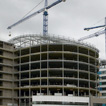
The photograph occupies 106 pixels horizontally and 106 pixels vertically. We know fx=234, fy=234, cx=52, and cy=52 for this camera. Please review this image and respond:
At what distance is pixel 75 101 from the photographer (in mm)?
87812

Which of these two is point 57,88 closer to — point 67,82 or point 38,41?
point 67,82

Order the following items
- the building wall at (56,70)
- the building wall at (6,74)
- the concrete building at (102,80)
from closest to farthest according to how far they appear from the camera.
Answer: the building wall at (56,70) → the building wall at (6,74) → the concrete building at (102,80)

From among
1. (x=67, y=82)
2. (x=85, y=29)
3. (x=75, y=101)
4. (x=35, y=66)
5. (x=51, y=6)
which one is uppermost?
(x=51, y=6)

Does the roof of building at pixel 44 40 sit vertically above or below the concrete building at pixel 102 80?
above

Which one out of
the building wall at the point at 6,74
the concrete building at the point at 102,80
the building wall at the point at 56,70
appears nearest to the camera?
the building wall at the point at 56,70

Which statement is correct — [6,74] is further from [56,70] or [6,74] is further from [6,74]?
[56,70]

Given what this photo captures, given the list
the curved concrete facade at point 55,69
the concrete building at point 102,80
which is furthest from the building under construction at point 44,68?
the concrete building at point 102,80

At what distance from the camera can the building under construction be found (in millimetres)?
94938

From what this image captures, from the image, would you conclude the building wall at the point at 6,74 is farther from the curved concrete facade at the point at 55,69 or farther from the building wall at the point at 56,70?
the building wall at the point at 56,70

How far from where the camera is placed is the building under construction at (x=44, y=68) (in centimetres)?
9494

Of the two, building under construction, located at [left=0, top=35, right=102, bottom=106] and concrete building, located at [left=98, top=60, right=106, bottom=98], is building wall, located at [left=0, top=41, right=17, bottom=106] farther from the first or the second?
concrete building, located at [left=98, top=60, right=106, bottom=98]

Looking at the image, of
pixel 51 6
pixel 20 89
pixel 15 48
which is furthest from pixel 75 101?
pixel 51 6

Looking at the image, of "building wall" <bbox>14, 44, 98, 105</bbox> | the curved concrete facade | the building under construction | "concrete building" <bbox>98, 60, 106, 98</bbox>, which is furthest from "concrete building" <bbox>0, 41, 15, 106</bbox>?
"concrete building" <bbox>98, 60, 106, 98</bbox>

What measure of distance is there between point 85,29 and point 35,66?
69803mm
